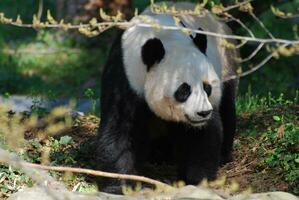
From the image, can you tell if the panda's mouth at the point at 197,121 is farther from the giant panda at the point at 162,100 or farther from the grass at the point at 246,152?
the grass at the point at 246,152

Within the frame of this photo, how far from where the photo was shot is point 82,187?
21.2ft

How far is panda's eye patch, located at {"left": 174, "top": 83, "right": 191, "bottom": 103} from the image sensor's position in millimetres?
6125

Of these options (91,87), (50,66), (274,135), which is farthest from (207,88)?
(50,66)

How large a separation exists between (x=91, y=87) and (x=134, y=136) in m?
8.02

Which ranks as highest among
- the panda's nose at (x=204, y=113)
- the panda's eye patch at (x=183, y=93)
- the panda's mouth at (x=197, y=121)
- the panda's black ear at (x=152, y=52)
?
the panda's black ear at (x=152, y=52)

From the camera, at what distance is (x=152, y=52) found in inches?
244

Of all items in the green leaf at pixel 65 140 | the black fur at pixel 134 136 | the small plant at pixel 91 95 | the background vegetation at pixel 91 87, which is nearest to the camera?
the black fur at pixel 134 136

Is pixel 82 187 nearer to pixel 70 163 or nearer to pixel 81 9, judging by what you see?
pixel 70 163

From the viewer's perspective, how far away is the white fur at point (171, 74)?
20.1 ft

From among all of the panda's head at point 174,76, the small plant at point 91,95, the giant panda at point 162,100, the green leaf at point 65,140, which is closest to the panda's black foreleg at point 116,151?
the giant panda at point 162,100

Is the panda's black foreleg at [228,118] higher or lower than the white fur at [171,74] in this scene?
lower

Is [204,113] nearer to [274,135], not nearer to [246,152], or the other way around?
[274,135]

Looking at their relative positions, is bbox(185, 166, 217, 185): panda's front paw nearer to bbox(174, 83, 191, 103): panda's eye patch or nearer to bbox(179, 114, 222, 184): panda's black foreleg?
bbox(179, 114, 222, 184): panda's black foreleg

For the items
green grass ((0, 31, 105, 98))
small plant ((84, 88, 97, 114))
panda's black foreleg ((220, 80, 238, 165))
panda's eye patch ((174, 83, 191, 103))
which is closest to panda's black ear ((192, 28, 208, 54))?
panda's eye patch ((174, 83, 191, 103))
